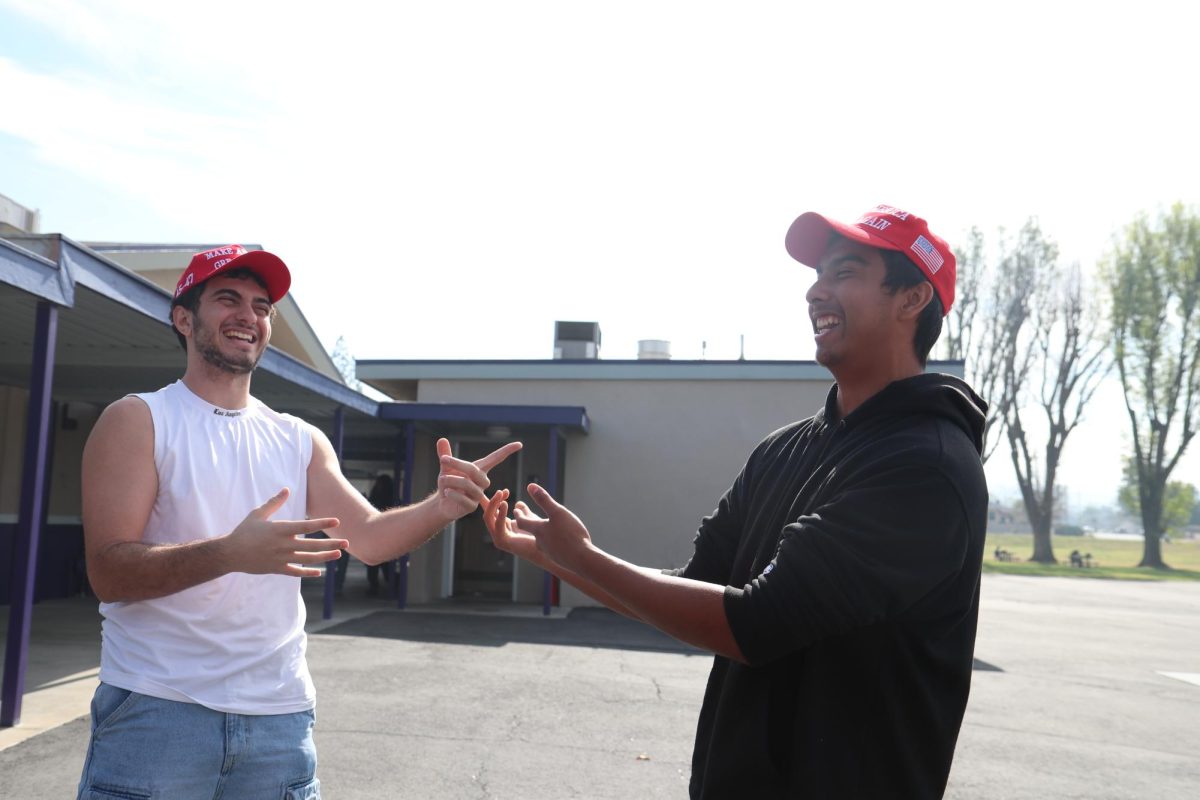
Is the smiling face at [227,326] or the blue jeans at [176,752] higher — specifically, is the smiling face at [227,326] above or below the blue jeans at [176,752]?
above

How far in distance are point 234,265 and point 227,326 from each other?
17 centimetres

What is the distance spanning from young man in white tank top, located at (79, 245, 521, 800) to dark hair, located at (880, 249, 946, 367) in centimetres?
123

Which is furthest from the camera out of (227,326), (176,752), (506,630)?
(506,630)

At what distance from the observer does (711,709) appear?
2006 millimetres

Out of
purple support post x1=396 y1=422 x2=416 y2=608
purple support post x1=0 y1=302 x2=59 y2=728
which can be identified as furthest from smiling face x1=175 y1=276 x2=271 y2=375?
purple support post x1=396 y1=422 x2=416 y2=608

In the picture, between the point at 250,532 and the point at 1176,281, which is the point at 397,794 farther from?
the point at 1176,281

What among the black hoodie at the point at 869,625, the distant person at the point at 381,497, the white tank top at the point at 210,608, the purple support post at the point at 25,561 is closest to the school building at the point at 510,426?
the distant person at the point at 381,497

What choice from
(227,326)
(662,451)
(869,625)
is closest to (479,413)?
(662,451)

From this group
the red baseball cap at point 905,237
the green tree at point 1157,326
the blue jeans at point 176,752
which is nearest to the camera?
the red baseball cap at point 905,237

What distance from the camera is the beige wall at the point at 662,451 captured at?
49.7 feet

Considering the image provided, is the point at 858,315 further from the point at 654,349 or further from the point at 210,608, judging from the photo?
the point at 654,349

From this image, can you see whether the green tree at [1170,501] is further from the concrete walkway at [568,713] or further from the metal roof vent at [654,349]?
the concrete walkway at [568,713]

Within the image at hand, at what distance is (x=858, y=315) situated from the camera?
79.8 inches

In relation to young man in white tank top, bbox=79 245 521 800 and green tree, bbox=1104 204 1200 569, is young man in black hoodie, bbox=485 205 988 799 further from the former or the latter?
green tree, bbox=1104 204 1200 569
